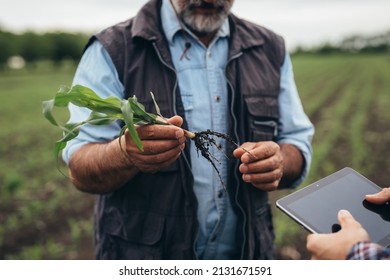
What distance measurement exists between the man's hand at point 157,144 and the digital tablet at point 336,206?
442mm

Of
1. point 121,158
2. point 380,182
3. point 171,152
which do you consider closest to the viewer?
point 171,152

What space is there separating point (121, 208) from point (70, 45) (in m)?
62.4

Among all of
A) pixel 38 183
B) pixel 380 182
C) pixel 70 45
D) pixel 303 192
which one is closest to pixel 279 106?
pixel 303 192

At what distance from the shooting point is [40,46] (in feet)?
184

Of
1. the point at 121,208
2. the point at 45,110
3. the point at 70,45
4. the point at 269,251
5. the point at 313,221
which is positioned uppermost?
the point at 45,110

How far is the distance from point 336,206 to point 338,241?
289 mm

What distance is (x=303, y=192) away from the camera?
1659 millimetres

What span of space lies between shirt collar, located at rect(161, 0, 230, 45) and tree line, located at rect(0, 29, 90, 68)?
5023cm

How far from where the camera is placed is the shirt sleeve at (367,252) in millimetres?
1311

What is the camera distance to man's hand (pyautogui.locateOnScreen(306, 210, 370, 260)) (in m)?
1.35

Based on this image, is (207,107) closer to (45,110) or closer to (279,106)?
(279,106)

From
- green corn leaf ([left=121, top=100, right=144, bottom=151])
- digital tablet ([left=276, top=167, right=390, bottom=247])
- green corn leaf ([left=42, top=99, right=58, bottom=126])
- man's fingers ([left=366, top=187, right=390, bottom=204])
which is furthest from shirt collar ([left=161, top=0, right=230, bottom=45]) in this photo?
man's fingers ([left=366, top=187, right=390, bottom=204])

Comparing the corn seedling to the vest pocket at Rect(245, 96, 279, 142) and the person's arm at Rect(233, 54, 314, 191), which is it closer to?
the vest pocket at Rect(245, 96, 279, 142)

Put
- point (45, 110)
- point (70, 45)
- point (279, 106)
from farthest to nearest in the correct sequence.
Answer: point (70, 45), point (279, 106), point (45, 110)
